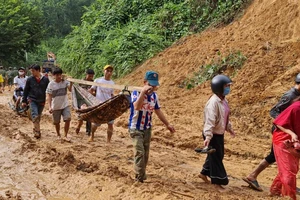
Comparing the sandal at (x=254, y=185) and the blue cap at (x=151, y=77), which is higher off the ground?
the blue cap at (x=151, y=77)

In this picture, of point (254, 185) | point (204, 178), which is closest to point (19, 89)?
point (204, 178)

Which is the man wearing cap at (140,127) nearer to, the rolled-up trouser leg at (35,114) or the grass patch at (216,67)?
A: the rolled-up trouser leg at (35,114)

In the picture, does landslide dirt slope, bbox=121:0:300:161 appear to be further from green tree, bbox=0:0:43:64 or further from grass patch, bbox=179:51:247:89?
green tree, bbox=0:0:43:64

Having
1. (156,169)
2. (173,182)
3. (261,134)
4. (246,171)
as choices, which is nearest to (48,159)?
(156,169)

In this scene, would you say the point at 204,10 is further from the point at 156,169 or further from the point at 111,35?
the point at 156,169

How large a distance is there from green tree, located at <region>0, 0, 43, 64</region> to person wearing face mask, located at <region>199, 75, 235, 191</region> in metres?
27.9

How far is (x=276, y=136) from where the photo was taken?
4590mm

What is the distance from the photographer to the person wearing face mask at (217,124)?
4.84 meters

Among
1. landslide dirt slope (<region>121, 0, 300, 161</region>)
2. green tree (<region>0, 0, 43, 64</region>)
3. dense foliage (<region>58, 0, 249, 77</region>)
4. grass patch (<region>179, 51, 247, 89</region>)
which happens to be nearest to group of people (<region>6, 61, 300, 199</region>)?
landslide dirt slope (<region>121, 0, 300, 161</region>)

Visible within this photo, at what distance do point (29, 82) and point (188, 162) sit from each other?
3955 millimetres

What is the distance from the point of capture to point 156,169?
612 centimetres

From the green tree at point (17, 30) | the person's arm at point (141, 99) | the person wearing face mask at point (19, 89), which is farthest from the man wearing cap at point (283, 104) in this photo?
the green tree at point (17, 30)

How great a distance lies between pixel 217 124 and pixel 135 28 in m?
13.3

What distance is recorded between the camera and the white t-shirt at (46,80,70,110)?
8070mm
